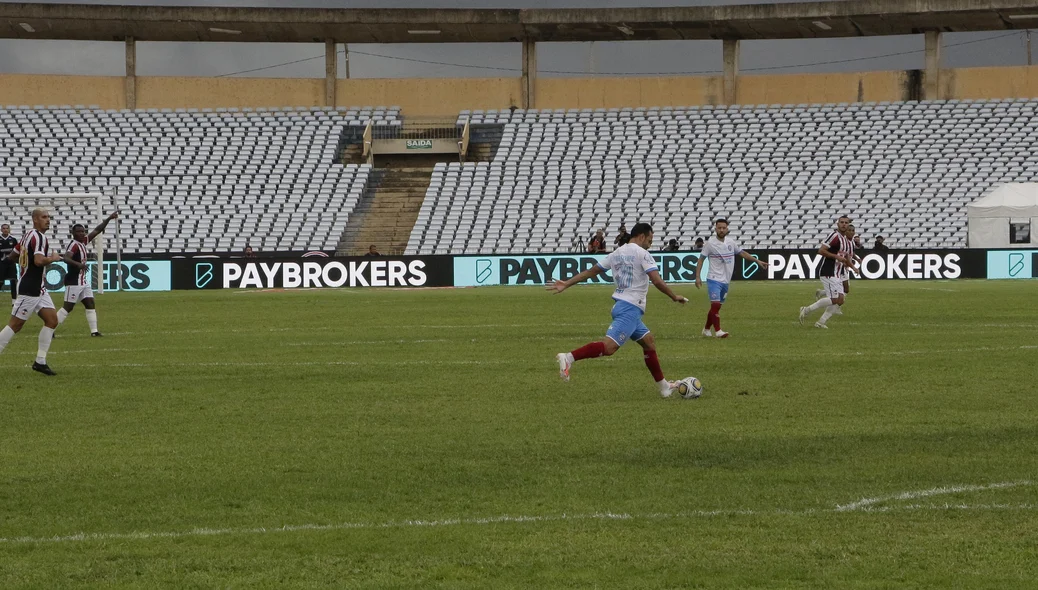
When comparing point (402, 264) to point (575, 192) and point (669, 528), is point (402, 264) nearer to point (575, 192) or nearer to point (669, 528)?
point (575, 192)

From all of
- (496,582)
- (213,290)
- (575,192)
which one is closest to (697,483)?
(496,582)

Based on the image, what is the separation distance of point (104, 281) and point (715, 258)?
2626cm

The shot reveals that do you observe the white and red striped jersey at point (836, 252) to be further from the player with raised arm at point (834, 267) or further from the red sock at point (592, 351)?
the red sock at point (592, 351)

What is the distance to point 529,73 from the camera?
67.2 metres

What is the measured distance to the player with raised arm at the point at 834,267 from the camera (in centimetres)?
2395

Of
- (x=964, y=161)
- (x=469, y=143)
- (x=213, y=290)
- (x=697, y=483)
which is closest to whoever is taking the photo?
(x=697, y=483)

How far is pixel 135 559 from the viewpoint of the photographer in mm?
7168

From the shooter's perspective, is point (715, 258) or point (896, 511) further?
point (715, 258)

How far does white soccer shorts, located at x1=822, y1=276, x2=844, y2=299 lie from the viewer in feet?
78.7

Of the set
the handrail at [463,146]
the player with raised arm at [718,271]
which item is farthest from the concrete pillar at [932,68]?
the player with raised arm at [718,271]

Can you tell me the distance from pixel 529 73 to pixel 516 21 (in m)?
4.76

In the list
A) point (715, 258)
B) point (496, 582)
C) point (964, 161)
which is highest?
point (964, 161)

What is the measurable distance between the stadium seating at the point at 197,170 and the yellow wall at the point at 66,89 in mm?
2828

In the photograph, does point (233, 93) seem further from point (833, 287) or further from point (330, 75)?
point (833, 287)
